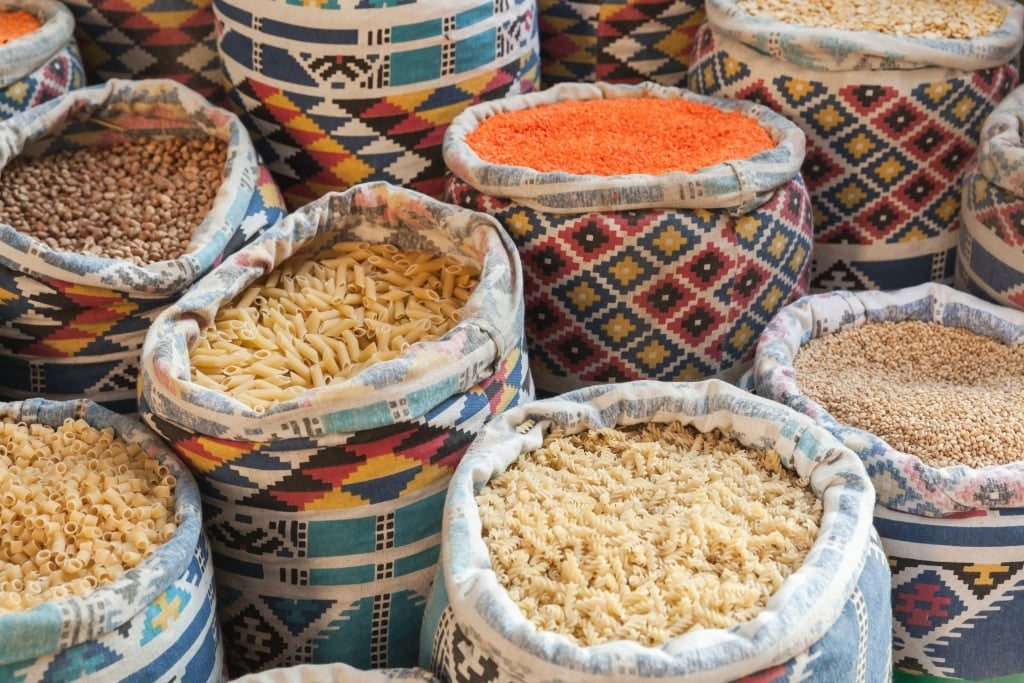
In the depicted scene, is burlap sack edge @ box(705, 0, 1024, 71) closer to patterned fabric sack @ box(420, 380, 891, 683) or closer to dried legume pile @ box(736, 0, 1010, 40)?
dried legume pile @ box(736, 0, 1010, 40)

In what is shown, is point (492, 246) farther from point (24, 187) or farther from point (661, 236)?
point (24, 187)

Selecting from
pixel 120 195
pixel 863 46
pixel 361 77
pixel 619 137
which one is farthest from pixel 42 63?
pixel 863 46

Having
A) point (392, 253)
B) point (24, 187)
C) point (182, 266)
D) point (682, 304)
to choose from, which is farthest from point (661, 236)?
point (24, 187)

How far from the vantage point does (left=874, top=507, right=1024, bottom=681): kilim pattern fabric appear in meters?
1.47

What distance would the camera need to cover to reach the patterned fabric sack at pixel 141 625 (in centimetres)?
120

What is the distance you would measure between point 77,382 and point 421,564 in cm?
66

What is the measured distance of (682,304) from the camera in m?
1.83

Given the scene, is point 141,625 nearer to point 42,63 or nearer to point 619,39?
point 42,63

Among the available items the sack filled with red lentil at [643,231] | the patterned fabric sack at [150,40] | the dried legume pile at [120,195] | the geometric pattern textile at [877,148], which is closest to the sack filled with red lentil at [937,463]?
the sack filled with red lentil at [643,231]

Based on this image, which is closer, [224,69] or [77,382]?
[77,382]

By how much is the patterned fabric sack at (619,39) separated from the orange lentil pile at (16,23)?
1.00 metres

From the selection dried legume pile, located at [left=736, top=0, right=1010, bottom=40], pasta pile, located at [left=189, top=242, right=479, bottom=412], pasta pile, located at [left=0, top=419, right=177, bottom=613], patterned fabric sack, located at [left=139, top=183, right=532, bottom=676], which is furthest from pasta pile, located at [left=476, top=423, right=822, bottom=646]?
dried legume pile, located at [left=736, top=0, right=1010, bottom=40]

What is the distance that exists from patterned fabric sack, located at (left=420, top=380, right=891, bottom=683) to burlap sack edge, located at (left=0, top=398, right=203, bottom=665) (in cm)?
31

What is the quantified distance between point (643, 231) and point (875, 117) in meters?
0.55
